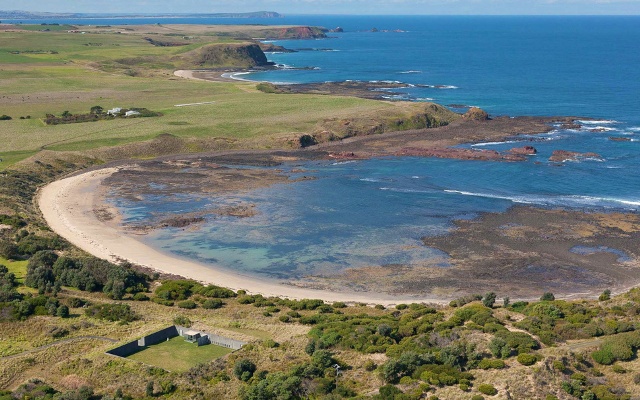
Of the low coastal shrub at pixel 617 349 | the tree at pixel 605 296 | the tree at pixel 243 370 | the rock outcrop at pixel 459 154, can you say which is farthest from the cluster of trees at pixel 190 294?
the rock outcrop at pixel 459 154

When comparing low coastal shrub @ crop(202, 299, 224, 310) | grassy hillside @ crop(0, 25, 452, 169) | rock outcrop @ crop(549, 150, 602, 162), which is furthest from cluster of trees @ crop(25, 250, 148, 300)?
rock outcrop @ crop(549, 150, 602, 162)

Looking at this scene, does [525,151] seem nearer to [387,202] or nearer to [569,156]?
[569,156]

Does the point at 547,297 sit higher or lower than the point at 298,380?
lower

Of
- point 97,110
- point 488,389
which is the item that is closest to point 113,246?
point 488,389

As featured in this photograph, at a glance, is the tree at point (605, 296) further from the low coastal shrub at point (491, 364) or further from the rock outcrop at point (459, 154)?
the rock outcrop at point (459, 154)

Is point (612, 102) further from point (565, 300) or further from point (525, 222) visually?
point (565, 300)

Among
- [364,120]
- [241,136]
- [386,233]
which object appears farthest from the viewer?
[364,120]

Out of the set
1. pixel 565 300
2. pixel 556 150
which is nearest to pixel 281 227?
pixel 565 300

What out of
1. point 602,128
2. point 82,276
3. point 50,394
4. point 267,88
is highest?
point 267,88
